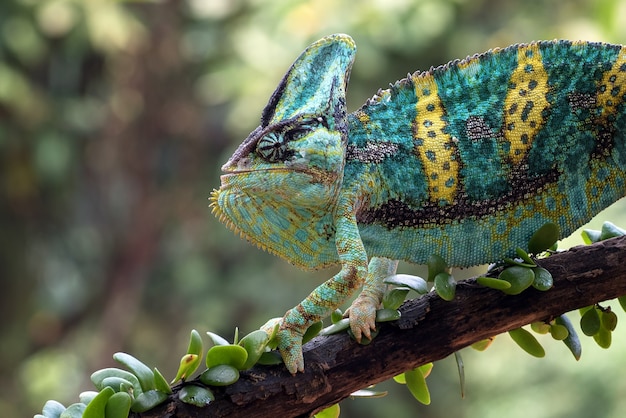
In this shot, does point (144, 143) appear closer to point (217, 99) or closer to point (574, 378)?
point (217, 99)

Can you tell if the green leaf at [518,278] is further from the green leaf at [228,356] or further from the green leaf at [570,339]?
the green leaf at [228,356]

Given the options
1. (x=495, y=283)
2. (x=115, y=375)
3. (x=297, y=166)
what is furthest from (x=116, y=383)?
(x=495, y=283)

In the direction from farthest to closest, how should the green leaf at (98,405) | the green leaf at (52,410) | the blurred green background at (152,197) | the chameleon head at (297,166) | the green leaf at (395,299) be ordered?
the blurred green background at (152,197), the chameleon head at (297,166), the green leaf at (395,299), the green leaf at (52,410), the green leaf at (98,405)

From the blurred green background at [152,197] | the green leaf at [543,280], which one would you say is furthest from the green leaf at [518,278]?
the blurred green background at [152,197]

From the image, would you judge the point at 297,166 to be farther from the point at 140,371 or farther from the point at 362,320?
the point at 140,371

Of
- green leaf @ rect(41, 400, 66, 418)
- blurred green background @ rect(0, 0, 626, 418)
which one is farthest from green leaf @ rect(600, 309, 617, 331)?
blurred green background @ rect(0, 0, 626, 418)

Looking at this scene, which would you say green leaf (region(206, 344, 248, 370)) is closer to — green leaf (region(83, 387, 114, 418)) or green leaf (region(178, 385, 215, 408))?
green leaf (region(178, 385, 215, 408))
